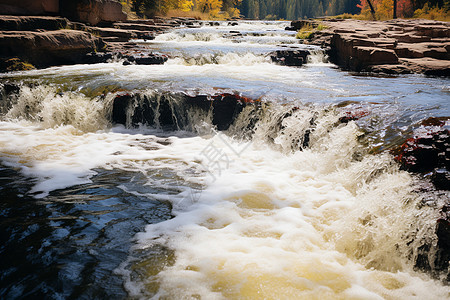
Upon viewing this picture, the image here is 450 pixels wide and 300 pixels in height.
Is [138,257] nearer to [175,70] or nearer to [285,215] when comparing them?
[285,215]

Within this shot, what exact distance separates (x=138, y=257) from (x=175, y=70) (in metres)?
6.52

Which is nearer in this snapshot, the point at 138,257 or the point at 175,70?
the point at 138,257

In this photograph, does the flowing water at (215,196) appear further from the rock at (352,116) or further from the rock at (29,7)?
the rock at (29,7)

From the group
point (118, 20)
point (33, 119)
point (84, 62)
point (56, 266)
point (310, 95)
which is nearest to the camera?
point (56, 266)

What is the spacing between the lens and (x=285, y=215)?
2.87 m

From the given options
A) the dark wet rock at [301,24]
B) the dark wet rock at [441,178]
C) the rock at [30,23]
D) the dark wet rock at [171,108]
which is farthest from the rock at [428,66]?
the rock at [30,23]

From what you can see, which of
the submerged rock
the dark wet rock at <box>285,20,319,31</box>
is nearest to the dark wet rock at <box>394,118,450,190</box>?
the submerged rock

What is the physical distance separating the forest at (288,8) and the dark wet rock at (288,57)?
18.5 meters

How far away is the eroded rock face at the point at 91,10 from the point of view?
10.9 metres

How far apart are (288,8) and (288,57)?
Answer: 61587 millimetres

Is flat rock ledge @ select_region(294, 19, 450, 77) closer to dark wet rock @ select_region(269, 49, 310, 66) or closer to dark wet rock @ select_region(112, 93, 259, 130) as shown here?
dark wet rock @ select_region(269, 49, 310, 66)

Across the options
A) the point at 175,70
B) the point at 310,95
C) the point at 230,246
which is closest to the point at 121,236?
the point at 230,246

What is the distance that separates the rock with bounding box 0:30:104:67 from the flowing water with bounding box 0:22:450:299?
2.26 m

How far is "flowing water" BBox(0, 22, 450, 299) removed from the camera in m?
2.05
